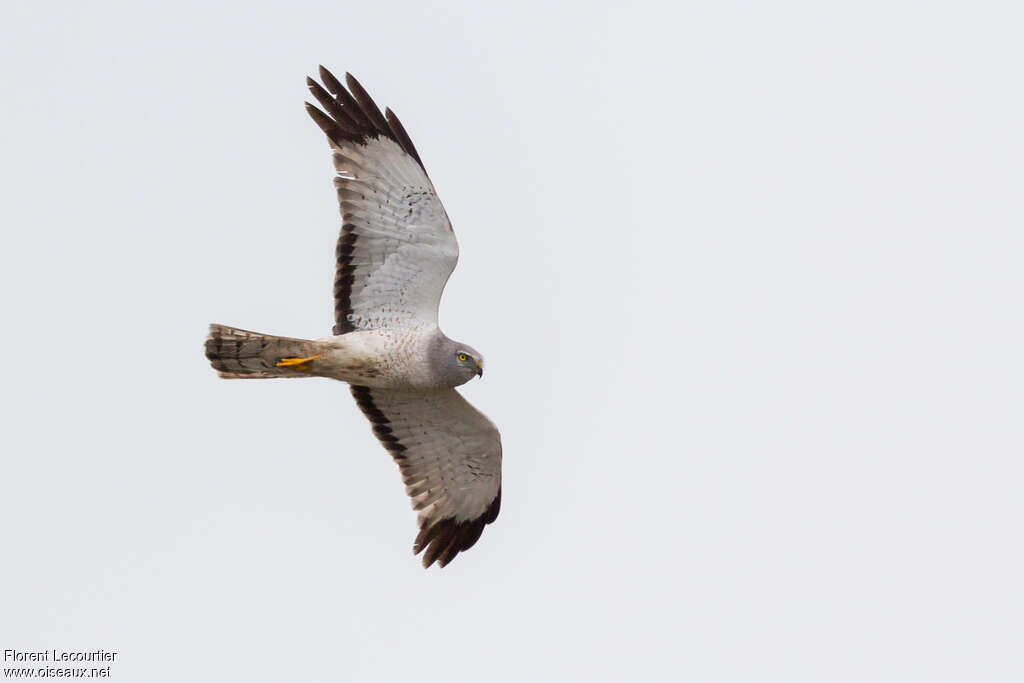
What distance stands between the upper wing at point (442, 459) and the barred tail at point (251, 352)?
3.86 ft

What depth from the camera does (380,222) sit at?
12.5 m

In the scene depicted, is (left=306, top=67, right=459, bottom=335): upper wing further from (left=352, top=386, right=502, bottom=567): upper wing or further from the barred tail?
(left=352, top=386, right=502, bottom=567): upper wing

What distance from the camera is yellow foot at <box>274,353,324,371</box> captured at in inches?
488

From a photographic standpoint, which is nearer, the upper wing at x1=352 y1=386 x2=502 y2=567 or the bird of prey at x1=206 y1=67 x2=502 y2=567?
the bird of prey at x1=206 y1=67 x2=502 y2=567

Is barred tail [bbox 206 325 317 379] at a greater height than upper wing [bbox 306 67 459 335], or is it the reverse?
upper wing [bbox 306 67 459 335]

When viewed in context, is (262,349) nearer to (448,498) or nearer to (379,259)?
(379,259)

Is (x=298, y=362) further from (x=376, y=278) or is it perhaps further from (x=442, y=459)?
(x=442, y=459)

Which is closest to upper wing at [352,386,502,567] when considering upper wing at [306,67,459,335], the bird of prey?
the bird of prey

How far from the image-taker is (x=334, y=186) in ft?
41.2

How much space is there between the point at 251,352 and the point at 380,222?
163 centimetres

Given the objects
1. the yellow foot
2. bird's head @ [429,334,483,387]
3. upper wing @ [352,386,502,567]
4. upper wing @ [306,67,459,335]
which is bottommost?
upper wing @ [352,386,502,567]

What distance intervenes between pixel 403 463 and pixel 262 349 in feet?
6.89

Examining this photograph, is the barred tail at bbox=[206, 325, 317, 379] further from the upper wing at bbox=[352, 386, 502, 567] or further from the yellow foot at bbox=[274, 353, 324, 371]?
the upper wing at bbox=[352, 386, 502, 567]

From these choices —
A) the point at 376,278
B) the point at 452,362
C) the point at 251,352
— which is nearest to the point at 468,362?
the point at 452,362
